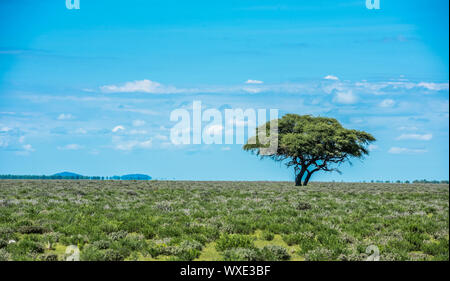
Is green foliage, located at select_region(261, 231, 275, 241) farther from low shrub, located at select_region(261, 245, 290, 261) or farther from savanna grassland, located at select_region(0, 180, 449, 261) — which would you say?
low shrub, located at select_region(261, 245, 290, 261)

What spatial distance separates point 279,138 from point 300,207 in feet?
119

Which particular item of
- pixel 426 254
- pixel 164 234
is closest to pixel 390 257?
pixel 426 254

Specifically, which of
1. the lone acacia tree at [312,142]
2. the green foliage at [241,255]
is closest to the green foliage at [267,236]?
the green foliage at [241,255]

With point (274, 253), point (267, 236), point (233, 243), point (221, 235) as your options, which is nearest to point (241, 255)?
point (274, 253)

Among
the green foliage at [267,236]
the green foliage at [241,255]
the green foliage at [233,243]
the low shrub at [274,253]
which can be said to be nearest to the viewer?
the green foliage at [241,255]

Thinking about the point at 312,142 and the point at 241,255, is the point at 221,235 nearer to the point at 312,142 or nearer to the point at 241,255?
the point at 241,255

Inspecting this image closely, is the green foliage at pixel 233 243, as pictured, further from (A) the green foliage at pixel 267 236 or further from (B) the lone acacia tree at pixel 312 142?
(B) the lone acacia tree at pixel 312 142

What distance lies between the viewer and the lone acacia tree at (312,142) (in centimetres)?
5403

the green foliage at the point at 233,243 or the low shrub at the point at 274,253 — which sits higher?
the green foliage at the point at 233,243

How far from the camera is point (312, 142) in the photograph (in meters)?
54.3

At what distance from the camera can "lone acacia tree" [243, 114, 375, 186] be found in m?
54.0
